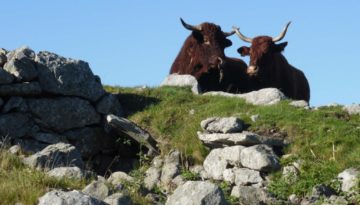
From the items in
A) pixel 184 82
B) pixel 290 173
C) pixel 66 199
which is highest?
pixel 184 82

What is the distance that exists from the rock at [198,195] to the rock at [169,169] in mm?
3309

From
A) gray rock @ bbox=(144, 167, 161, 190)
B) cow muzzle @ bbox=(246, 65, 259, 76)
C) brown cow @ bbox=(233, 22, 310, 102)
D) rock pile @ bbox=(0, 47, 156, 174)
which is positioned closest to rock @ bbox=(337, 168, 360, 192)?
gray rock @ bbox=(144, 167, 161, 190)

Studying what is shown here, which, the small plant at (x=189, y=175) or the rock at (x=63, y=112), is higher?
the rock at (x=63, y=112)


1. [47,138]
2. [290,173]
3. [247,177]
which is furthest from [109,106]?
[290,173]

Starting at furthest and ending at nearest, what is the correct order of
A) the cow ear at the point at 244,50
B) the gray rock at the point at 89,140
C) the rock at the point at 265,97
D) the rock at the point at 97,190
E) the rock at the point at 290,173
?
the cow ear at the point at 244,50 < the rock at the point at 265,97 < the gray rock at the point at 89,140 < the rock at the point at 290,173 < the rock at the point at 97,190

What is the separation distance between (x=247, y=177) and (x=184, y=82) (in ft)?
22.5

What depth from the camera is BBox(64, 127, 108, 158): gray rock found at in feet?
48.6

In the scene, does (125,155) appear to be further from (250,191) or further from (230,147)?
(250,191)

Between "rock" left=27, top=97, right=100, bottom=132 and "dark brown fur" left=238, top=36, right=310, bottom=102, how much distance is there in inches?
272

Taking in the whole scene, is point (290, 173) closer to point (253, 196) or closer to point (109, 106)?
point (253, 196)

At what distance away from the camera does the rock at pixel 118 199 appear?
26.7ft

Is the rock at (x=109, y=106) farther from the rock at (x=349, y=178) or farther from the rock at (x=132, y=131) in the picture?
the rock at (x=349, y=178)

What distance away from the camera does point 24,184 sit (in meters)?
8.38

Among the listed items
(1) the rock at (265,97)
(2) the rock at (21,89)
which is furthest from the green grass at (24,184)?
(1) the rock at (265,97)
